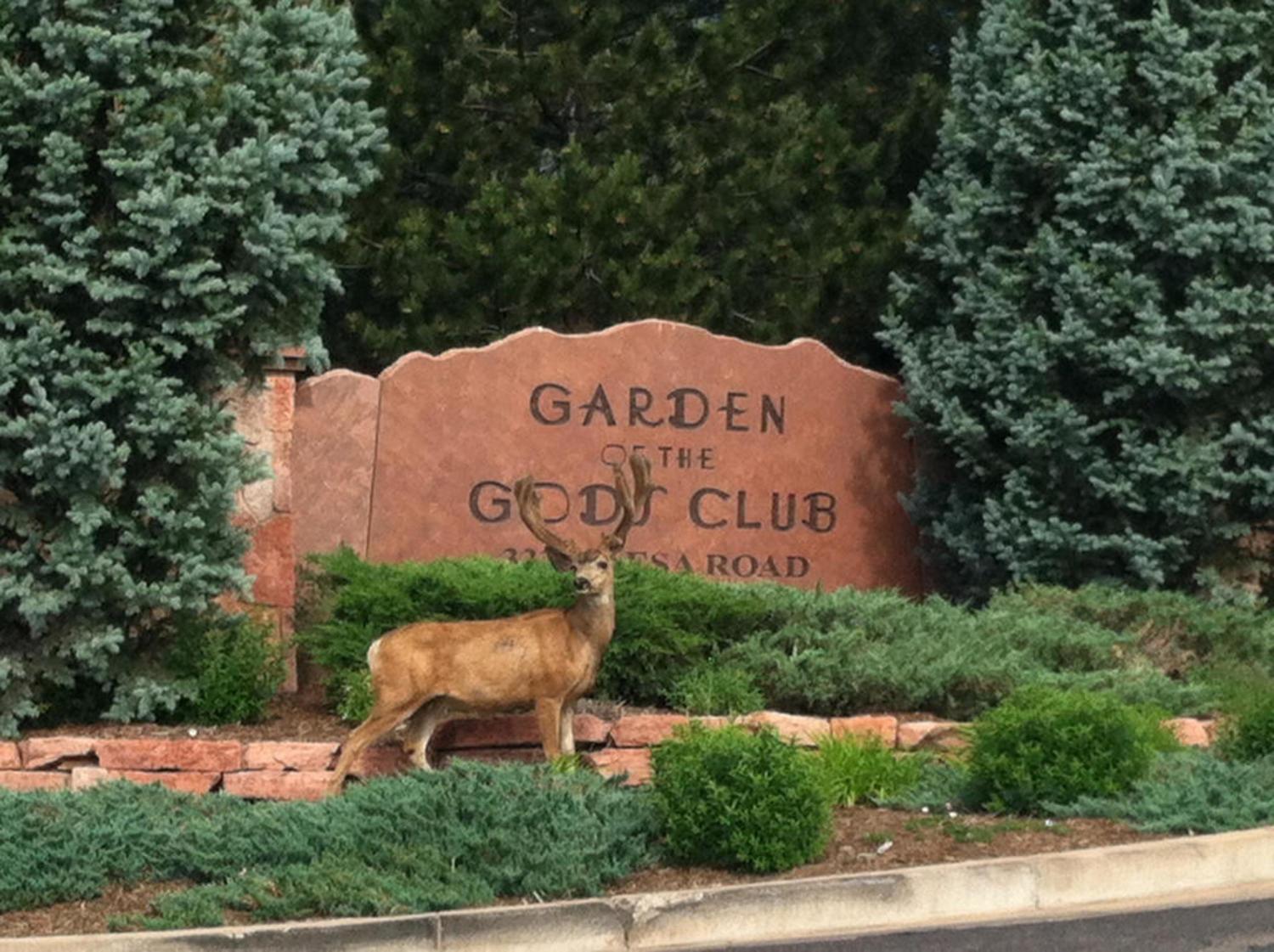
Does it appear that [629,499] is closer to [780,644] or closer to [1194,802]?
[780,644]

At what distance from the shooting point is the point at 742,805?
375 inches

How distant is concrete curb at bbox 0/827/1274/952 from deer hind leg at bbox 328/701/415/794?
2.31 m

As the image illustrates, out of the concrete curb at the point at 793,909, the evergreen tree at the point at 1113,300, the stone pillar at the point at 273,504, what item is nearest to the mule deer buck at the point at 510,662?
the stone pillar at the point at 273,504

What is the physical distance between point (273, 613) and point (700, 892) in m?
4.65

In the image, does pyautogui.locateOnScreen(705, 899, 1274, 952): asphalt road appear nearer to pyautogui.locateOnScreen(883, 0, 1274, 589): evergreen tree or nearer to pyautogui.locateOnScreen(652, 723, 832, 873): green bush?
pyautogui.locateOnScreen(652, 723, 832, 873): green bush

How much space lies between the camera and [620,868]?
31.3ft

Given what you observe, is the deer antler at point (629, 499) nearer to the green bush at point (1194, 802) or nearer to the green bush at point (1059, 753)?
the green bush at point (1059, 753)

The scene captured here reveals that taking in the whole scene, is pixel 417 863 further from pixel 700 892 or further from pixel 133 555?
pixel 133 555

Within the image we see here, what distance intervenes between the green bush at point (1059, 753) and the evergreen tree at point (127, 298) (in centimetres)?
393

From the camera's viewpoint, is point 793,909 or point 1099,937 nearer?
point 1099,937

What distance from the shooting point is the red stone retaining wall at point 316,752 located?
37.7 feet

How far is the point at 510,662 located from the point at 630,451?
373 centimetres

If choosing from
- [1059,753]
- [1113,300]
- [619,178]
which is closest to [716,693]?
[1059,753]

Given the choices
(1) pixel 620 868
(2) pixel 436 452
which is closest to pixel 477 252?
(2) pixel 436 452
